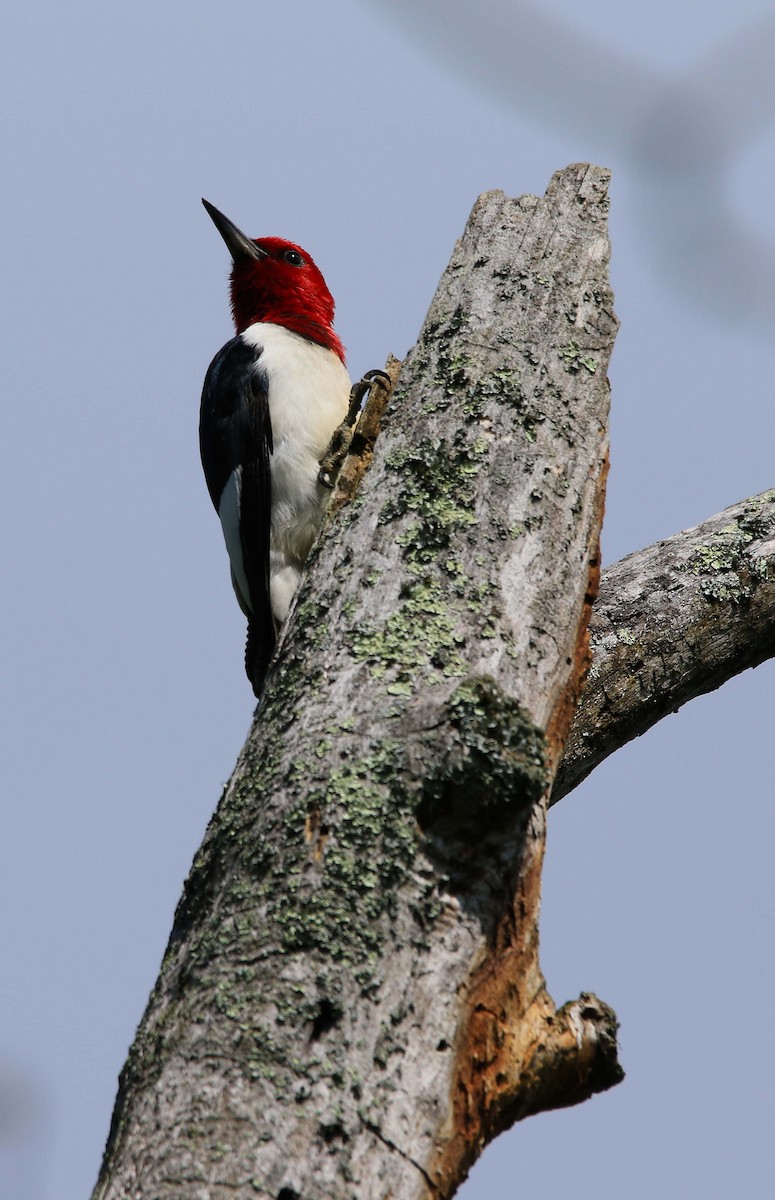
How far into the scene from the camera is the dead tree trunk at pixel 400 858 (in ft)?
4.66

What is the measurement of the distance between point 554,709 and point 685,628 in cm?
110

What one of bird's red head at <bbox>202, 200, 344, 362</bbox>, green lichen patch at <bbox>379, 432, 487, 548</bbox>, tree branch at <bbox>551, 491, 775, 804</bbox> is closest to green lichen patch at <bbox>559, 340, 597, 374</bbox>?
green lichen patch at <bbox>379, 432, 487, 548</bbox>

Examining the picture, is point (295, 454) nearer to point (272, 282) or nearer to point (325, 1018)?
point (272, 282)

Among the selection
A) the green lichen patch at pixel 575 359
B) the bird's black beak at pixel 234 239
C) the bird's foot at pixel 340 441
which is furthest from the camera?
the bird's black beak at pixel 234 239

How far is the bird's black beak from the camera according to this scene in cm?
523

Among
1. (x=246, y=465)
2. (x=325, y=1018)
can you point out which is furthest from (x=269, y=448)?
(x=325, y=1018)

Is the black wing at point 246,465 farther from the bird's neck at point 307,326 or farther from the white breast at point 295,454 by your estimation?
the bird's neck at point 307,326

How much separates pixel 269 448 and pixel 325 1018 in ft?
9.06

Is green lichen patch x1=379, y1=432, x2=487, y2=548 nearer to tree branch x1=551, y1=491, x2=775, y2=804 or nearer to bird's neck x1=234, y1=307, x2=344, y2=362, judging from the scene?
tree branch x1=551, y1=491, x2=775, y2=804

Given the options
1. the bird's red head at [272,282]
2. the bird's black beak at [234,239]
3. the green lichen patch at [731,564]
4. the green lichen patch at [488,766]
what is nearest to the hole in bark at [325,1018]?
the green lichen patch at [488,766]

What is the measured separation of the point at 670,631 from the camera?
2873mm

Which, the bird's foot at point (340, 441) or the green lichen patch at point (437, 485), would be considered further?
the bird's foot at point (340, 441)

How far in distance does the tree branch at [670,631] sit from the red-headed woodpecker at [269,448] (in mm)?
1226

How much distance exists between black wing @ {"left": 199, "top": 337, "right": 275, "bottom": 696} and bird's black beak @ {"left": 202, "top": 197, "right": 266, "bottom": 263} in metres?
0.88
